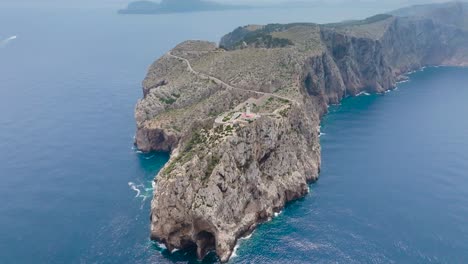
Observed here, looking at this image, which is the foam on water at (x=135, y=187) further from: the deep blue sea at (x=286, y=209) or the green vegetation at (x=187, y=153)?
the green vegetation at (x=187, y=153)

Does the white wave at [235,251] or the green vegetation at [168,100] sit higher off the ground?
the green vegetation at [168,100]

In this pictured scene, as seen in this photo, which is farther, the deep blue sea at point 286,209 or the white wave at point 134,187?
the white wave at point 134,187

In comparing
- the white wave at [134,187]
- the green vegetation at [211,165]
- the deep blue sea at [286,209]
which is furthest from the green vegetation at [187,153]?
the white wave at [134,187]

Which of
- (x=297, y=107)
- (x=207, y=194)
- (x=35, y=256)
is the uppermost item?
(x=297, y=107)

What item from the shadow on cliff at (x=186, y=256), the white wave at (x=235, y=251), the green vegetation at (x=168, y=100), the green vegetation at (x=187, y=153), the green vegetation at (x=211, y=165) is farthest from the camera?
the green vegetation at (x=168, y=100)

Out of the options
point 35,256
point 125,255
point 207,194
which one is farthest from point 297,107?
point 35,256

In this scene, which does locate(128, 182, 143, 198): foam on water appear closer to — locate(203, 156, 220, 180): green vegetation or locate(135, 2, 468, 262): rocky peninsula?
A: locate(135, 2, 468, 262): rocky peninsula

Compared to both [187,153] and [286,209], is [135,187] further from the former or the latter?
[286,209]

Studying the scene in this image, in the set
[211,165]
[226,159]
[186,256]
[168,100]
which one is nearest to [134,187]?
[211,165]

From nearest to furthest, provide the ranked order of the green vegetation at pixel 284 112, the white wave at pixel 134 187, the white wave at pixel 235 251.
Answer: the white wave at pixel 235 251 → the white wave at pixel 134 187 → the green vegetation at pixel 284 112

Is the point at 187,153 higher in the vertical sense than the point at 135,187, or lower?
higher

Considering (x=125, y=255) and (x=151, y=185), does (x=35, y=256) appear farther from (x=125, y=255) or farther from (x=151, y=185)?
(x=151, y=185)
